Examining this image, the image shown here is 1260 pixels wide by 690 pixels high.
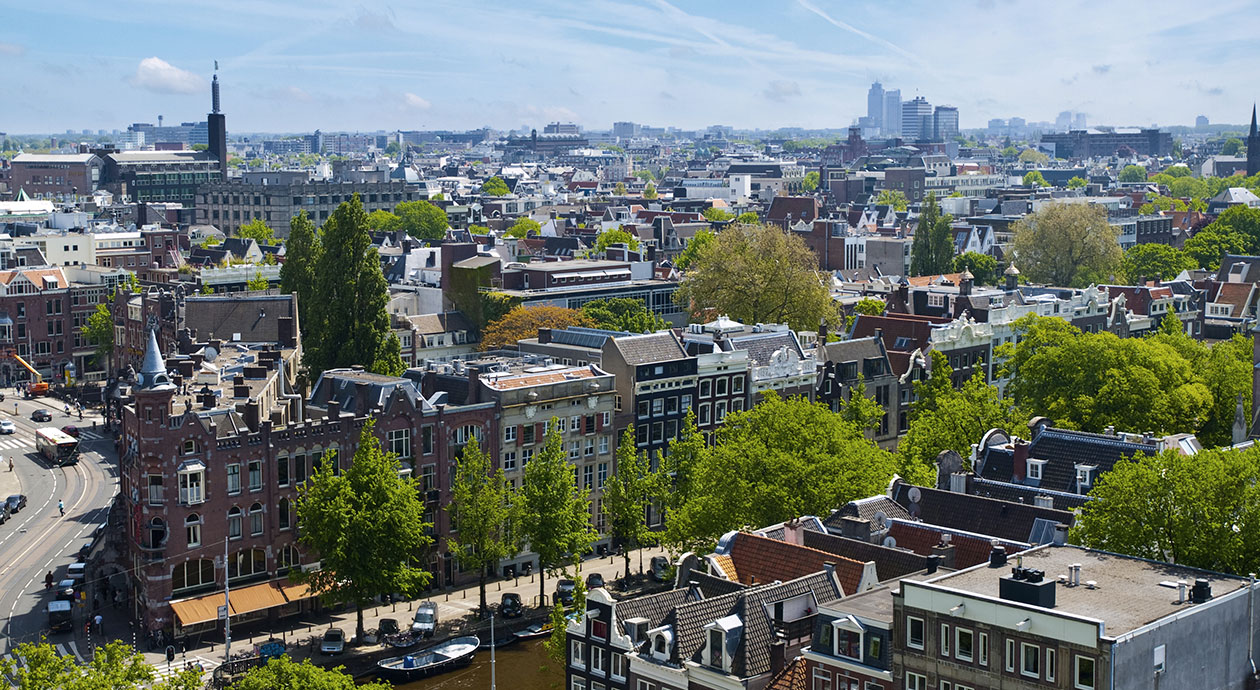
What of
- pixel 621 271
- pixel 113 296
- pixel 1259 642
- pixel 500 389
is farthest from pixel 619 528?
pixel 113 296

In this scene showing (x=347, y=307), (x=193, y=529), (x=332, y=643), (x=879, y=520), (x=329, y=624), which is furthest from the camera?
(x=347, y=307)

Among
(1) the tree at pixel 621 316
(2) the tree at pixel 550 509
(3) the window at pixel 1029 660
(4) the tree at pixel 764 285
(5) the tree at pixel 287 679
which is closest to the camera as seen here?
(3) the window at pixel 1029 660

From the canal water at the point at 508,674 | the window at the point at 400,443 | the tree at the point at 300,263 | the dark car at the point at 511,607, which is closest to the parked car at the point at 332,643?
the canal water at the point at 508,674

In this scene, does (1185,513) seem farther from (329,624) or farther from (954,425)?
(329,624)

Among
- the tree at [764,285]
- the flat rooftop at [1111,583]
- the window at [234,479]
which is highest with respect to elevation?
the tree at [764,285]

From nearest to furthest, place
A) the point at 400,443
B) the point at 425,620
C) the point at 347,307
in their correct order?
the point at 425,620 → the point at 400,443 → the point at 347,307

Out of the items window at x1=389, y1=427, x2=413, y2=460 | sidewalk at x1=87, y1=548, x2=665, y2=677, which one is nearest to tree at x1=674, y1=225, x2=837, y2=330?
sidewalk at x1=87, y1=548, x2=665, y2=677

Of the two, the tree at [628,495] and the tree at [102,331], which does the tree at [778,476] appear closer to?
the tree at [628,495]

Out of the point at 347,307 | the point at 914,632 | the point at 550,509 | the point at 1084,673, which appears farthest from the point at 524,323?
the point at 1084,673
